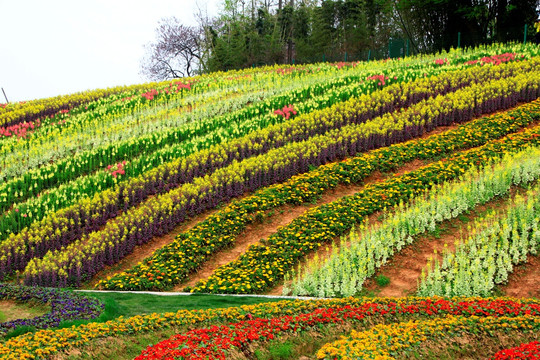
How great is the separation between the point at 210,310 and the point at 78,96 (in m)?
26.9

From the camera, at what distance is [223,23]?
61.8m

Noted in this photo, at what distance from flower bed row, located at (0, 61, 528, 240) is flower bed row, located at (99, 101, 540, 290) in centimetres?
282

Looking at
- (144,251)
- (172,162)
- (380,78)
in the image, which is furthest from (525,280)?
(380,78)

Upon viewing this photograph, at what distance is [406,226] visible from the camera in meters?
11.9

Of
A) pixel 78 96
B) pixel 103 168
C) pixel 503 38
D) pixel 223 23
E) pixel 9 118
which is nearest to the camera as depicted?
pixel 103 168

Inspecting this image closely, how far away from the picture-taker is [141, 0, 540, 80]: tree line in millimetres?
36312

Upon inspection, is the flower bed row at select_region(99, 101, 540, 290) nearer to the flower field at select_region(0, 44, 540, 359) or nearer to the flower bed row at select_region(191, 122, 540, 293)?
the flower field at select_region(0, 44, 540, 359)

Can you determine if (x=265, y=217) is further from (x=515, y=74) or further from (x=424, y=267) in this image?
(x=515, y=74)

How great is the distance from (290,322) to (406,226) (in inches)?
204

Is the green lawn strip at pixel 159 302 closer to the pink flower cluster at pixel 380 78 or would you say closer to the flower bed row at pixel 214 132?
the flower bed row at pixel 214 132

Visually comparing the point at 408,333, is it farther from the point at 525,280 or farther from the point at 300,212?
the point at 300,212

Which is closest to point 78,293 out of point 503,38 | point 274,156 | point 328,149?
point 274,156

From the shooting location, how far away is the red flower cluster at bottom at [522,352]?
233 inches

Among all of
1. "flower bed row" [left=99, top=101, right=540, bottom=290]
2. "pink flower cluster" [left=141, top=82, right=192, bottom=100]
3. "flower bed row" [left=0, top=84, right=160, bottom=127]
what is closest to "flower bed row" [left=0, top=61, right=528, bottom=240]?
"flower bed row" [left=99, top=101, right=540, bottom=290]
